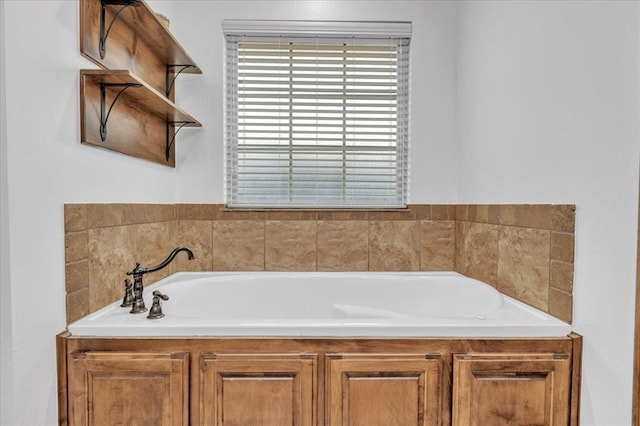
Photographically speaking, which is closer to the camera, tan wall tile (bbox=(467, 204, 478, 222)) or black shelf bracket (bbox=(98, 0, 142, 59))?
black shelf bracket (bbox=(98, 0, 142, 59))

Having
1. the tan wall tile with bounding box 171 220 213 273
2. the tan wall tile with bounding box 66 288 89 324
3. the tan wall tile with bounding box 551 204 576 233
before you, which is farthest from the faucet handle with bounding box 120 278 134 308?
the tan wall tile with bounding box 551 204 576 233

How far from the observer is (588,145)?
4.04 ft

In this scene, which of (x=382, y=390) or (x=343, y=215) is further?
(x=343, y=215)

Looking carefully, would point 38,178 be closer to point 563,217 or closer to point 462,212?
point 563,217

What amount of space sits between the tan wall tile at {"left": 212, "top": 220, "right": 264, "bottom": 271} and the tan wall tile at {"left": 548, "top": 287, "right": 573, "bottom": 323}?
1527 mm

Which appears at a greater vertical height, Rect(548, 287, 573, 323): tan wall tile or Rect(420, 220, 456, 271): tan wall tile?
Rect(420, 220, 456, 271): tan wall tile

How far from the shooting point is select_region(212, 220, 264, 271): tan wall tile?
2.29m

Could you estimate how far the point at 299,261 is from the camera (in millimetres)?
2312

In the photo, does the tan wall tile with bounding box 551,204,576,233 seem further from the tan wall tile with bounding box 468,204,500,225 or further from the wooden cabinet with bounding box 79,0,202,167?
the wooden cabinet with bounding box 79,0,202,167

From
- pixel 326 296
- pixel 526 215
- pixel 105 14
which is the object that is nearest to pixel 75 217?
pixel 105 14

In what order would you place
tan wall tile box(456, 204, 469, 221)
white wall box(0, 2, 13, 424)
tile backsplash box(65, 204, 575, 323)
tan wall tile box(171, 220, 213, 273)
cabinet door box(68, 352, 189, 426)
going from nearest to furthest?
1. white wall box(0, 2, 13, 424)
2. cabinet door box(68, 352, 189, 426)
3. tile backsplash box(65, 204, 575, 323)
4. tan wall tile box(456, 204, 469, 221)
5. tan wall tile box(171, 220, 213, 273)

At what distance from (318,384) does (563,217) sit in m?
1.06

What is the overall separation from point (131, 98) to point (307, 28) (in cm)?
115

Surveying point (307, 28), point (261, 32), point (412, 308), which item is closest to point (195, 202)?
point (261, 32)
